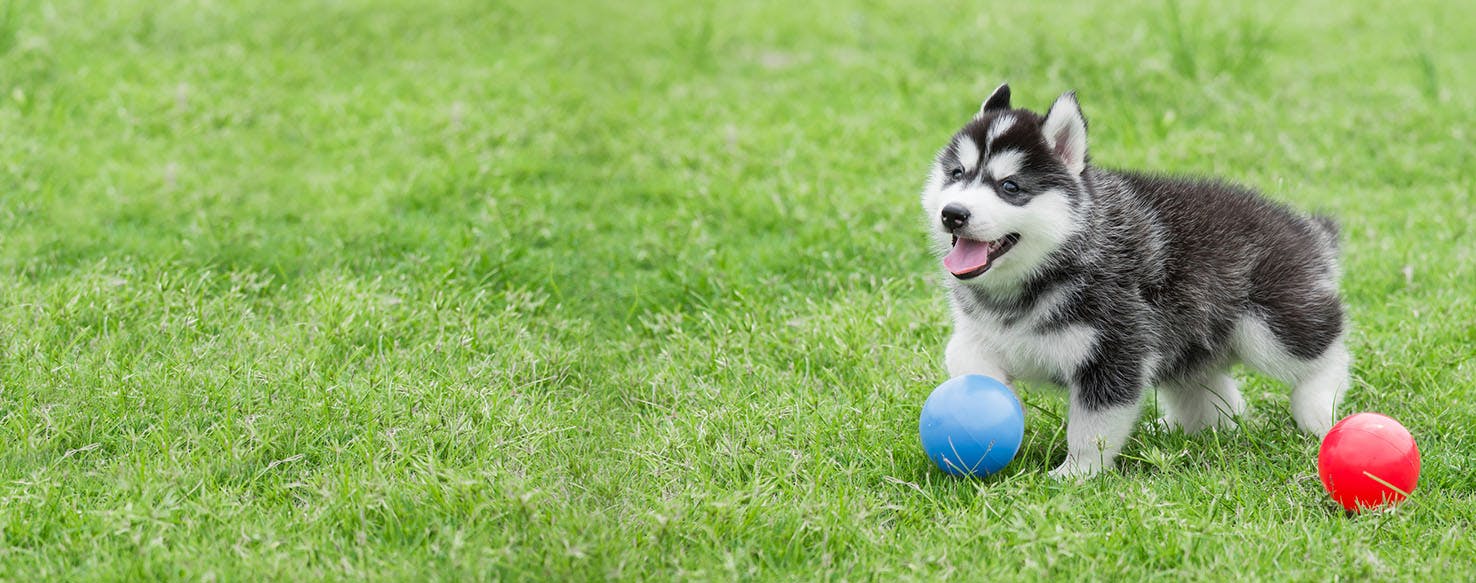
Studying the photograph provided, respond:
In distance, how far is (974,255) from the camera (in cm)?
435

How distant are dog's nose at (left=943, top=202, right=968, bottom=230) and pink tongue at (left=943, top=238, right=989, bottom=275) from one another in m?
0.15

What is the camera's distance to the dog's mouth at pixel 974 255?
4324mm

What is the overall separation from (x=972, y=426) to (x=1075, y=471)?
0.46 m

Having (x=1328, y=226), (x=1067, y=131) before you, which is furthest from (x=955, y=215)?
(x=1328, y=226)

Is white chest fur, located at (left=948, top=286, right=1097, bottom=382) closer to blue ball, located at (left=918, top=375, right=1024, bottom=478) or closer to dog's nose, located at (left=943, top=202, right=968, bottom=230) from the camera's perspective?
blue ball, located at (left=918, top=375, right=1024, bottom=478)

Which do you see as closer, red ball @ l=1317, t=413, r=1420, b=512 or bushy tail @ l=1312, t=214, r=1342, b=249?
red ball @ l=1317, t=413, r=1420, b=512

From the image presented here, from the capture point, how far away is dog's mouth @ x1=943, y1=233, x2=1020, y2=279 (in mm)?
4324

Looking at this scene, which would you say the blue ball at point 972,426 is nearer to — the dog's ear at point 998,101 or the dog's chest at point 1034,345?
the dog's chest at point 1034,345

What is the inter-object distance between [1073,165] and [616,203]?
3.45 m

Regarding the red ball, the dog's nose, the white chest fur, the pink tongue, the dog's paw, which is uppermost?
the dog's nose

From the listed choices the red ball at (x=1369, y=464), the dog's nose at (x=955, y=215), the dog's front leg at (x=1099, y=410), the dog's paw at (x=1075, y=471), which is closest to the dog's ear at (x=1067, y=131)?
the dog's nose at (x=955, y=215)

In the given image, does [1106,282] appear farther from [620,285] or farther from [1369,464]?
[620,285]

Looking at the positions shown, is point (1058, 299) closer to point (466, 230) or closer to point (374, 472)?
point (374, 472)

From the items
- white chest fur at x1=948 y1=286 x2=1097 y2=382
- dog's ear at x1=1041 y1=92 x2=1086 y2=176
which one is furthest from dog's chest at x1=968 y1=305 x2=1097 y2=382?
dog's ear at x1=1041 y1=92 x2=1086 y2=176
